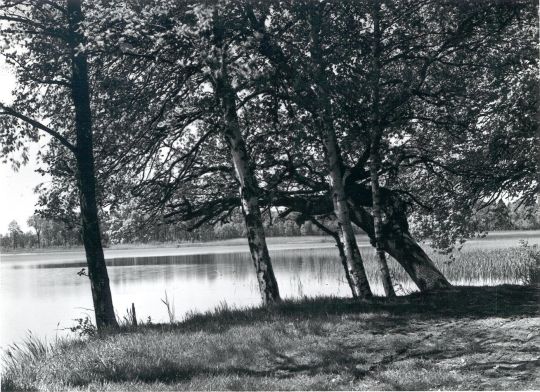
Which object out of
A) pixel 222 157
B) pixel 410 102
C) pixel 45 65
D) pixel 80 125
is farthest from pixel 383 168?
pixel 45 65

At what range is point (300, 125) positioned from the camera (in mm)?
11695

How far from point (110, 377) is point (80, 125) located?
280 inches

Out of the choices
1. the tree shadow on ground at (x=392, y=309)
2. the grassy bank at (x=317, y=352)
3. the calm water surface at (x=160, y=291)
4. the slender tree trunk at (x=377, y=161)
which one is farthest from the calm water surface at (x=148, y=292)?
the grassy bank at (x=317, y=352)

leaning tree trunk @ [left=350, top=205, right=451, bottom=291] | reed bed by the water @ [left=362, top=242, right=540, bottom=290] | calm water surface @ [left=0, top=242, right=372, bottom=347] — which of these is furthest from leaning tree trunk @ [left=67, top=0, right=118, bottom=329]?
reed bed by the water @ [left=362, top=242, right=540, bottom=290]

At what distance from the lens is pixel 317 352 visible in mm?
8188

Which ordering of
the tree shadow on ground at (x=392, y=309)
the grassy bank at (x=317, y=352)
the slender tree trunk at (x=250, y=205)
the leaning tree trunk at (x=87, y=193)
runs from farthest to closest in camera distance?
the leaning tree trunk at (x=87, y=193) < the slender tree trunk at (x=250, y=205) < the tree shadow on ground at (x=392, y=309) < the grassy bank at (x=317, y=352)

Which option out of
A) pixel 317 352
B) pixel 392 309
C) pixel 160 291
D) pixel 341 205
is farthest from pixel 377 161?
pixel 160 291

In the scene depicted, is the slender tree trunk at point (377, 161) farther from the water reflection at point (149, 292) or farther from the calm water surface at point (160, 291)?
the water reflection at point (149, 292)

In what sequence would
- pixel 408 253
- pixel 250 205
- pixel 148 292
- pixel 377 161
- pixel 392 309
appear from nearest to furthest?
pixel 392 309
pixel 250 205
pixel 377 161
pixel 408 253
pixel 148 292

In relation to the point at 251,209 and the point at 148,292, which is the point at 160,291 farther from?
the point at 251,209

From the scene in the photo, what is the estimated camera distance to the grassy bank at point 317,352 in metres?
6.93

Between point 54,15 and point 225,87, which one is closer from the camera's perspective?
point 225,87

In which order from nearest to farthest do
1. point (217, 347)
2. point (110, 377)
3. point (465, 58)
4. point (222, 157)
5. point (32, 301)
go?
point (110, 377) → point (217, 347) → point (465, 58) → point (222, 157) → point (32, 301)

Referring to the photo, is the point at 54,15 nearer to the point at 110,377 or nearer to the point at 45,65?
the point at 45,65
